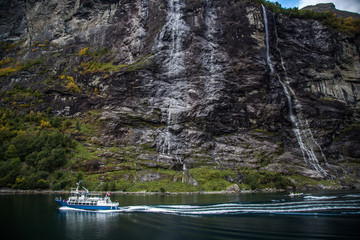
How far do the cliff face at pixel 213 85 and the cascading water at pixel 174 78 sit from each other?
33cm

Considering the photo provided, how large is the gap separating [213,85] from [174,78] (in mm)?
12921

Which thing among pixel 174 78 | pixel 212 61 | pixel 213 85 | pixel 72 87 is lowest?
pixel 213 85

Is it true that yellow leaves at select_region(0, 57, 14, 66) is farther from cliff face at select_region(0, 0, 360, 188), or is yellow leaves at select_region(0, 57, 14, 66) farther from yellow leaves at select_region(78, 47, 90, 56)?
yellow leaves at select_region(78, 47, 90, 56)

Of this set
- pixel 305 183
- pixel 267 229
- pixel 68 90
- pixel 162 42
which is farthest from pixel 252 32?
pixel 267 229

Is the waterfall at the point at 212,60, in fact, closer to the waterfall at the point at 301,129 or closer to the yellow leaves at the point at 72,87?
the waterfall at the point at 301,129

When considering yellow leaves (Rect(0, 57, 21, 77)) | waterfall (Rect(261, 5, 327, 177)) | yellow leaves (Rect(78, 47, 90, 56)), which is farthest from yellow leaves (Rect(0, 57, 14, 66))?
waterfall (Rect(261, 5, 327, 177))

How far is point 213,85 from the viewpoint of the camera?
7288 cm

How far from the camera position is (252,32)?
8044 centimetres

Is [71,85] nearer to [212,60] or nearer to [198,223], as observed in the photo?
[212,60]

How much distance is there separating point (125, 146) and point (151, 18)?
52832 mm

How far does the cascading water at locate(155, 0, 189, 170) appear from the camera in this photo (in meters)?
65.1

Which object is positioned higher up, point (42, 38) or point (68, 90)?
point (42, 38)

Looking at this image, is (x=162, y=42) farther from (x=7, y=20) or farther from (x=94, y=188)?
(x=7, y=20)

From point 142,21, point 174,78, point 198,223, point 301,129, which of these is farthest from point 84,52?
point 198,223
